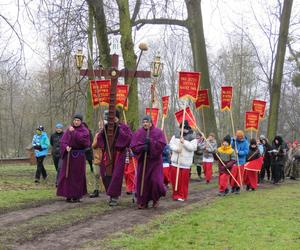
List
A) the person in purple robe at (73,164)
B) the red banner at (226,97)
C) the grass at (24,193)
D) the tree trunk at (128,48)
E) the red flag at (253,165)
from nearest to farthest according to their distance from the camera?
the grass at (24,193) → the person in purple robe at (73,164) → the red flag at (253,165) → the tree trunk at (128,48) → the red banner at (226,97)

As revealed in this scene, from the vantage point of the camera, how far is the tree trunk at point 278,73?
26.1 m

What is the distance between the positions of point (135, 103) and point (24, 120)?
35639 mm

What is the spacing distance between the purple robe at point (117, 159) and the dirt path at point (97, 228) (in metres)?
0.54

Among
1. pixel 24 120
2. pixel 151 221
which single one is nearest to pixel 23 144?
pixel 24 120

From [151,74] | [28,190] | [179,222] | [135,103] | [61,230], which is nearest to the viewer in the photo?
[61,230]

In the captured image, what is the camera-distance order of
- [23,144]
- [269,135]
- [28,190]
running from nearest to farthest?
[28,190] < [269,135] < [23,144]

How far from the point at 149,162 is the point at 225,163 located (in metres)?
4.10

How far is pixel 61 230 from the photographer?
819cm

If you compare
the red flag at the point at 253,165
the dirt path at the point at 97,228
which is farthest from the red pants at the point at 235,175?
the dirt path at the point at 97,228

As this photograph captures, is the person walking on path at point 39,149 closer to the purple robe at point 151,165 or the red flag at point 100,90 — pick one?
the red flag at point 100,90

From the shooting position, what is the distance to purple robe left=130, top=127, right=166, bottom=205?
1082 cm

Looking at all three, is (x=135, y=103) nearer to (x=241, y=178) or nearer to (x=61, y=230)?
(x=241, y=178)

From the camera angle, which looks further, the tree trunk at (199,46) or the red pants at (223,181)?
the tree trunk at (199,46)

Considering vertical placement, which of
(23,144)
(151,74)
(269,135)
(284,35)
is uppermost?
(284,35)
